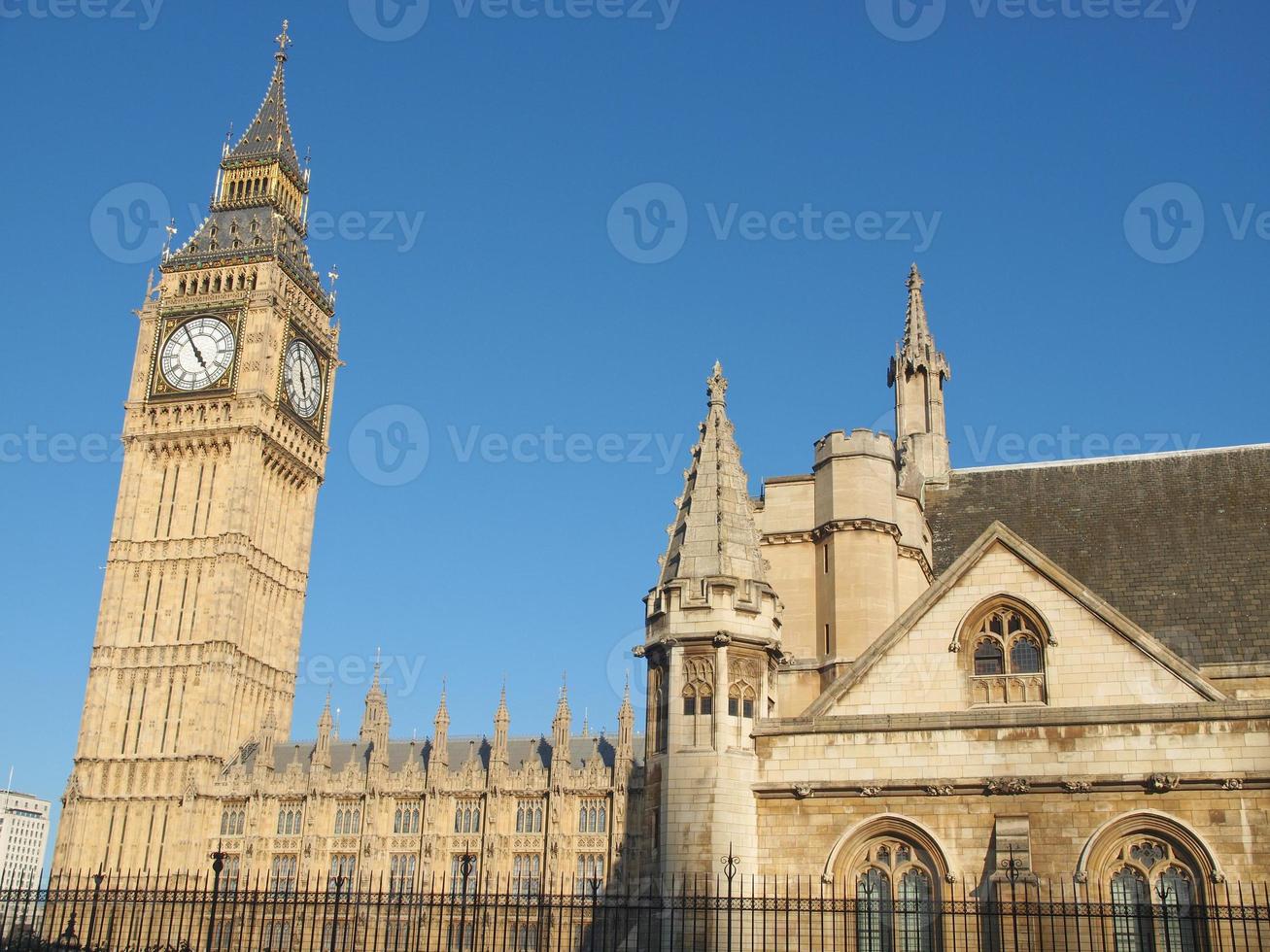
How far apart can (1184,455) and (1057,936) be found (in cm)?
1778

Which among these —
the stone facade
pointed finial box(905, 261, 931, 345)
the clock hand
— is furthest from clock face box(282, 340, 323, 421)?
pointed finial box(905, 261, 931, 345)

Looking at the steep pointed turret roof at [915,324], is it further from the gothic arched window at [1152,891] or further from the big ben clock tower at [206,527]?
the big ben clock tower at [206,527]

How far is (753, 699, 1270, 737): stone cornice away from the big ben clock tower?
212 ft

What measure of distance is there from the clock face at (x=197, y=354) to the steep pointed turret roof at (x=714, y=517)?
7034 centimetres

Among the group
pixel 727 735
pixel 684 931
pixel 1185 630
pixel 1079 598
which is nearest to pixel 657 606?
Result: pixel 727 735

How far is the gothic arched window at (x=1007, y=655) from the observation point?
63.8 feet

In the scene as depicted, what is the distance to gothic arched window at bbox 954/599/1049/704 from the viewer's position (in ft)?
63.8

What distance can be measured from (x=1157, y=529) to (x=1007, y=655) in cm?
1088

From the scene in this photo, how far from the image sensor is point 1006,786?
57.2ft

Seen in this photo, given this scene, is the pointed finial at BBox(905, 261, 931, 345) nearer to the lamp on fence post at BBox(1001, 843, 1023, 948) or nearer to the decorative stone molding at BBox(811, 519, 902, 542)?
the decorative stone molding at BBox(811, 519, 902, 542)

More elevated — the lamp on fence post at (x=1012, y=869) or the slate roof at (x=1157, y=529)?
the slate roof at (x=1157, y=529)

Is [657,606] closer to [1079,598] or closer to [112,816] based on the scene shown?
[1079,598]

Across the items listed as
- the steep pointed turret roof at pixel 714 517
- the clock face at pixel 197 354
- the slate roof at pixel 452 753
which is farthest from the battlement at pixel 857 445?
the clock face at pixel 197 354

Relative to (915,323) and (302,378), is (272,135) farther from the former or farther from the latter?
(915,323)
